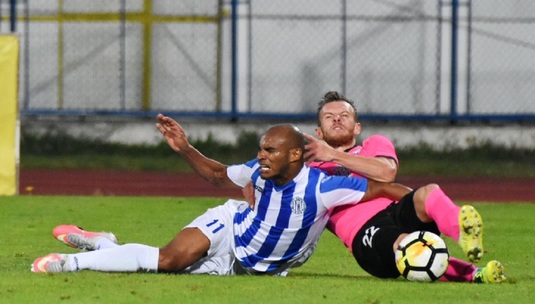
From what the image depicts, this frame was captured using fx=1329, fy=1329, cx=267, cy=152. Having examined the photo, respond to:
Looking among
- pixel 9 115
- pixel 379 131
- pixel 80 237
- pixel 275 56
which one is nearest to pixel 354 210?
pixel 80 237

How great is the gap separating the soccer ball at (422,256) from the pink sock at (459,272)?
35 centimetres

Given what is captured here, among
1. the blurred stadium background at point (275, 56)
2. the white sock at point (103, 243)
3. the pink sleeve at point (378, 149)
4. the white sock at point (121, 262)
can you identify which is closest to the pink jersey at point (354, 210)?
the pink sleeve at point (378, 149)

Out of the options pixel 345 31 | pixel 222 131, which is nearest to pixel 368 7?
pixel 345 31

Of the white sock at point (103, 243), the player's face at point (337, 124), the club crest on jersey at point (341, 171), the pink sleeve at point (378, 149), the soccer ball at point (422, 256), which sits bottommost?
the white sock at point (103, 243)

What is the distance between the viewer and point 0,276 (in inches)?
324

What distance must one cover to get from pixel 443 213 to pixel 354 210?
885 mm

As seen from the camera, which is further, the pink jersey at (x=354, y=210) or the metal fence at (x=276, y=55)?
the metal fence at (x=276, y=55)

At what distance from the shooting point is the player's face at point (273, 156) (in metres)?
8.18

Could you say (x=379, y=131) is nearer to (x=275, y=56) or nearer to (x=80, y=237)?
(x=275, y=56)

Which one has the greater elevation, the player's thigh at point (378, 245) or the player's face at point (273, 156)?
the player's face at point (273, 156)

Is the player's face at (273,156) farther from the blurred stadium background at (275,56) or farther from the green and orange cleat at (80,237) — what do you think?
the blurred stadium background at (275,56)

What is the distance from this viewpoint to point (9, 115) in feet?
50.7

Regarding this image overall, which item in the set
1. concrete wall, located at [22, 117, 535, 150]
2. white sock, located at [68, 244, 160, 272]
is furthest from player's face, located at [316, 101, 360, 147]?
concrete wall, located at [22, 117, 535, 150]

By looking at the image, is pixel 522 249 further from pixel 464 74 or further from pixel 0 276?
pixel 464 74
